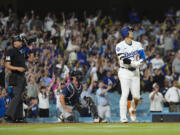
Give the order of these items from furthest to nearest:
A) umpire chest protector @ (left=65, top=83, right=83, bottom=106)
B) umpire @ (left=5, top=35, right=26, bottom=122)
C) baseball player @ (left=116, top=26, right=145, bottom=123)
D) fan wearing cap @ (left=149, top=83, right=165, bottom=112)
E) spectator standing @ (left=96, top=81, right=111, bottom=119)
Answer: spectator standing @ (left=96, top=81, right=111, bottom=119), fan wearing cap @ (left=149, top=83, right=165, bottom=112), umpire chest protector @ (left=65, top=83, right=83, bottom=106), baseball player @ (left=116, top=26, right=145, bottom=123), umpire @ (left=5, top=35, right=26, bottom=122)

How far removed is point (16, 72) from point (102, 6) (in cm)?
1895

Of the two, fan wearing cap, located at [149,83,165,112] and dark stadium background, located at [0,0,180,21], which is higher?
dark stadium background, located at [0,0,180,21]

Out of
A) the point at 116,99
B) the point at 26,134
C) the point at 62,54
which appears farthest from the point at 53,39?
the point at 26,134

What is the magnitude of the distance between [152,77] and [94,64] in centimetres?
238

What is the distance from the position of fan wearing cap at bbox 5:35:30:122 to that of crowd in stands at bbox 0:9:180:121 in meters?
3.88

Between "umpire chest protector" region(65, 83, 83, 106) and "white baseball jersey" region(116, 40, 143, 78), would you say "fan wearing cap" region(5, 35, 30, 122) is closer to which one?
"umpire chest protector" region(65, 83, 83, 106)

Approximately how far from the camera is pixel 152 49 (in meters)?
20.9

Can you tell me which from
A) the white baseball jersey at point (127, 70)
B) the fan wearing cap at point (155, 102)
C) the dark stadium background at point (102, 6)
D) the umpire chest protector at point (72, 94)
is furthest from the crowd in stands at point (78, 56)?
the white baseball jersey at point (127, 70)

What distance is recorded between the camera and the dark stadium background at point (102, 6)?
88.7ft

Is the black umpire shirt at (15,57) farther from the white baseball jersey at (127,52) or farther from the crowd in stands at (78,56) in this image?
the crowd in stands at (78,56)

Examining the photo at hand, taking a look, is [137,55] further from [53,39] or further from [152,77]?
[53,39]

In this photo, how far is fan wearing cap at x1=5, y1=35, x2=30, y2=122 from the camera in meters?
9.64

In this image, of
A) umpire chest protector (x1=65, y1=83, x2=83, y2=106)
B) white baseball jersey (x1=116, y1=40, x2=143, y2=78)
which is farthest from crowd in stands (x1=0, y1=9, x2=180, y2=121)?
white baseball jersey (x1=116, y1=40, x2=143, y2=78)

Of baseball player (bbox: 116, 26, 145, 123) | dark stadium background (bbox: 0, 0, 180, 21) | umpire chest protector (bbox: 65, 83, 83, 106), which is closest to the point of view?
baseball player (bbox: 116, 26, 145, 123)
